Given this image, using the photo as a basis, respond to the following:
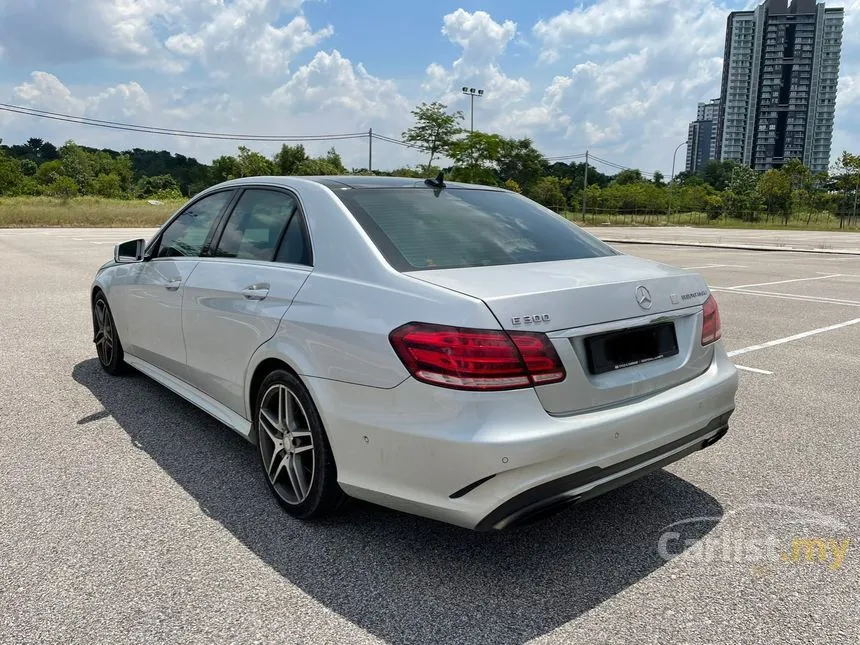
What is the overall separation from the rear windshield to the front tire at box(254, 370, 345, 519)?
0.75 m

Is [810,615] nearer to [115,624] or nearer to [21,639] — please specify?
[115,624]

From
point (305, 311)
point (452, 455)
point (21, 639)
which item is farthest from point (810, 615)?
point (21, 639)

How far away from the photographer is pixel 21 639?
2.24 metres

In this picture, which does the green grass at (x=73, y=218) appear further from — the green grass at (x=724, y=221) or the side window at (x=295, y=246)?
the side window at (x=295, y=246)

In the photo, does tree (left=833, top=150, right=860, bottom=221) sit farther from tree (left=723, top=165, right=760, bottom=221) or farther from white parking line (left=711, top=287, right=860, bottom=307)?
white parking line (left=711, top=287, right=860, bottom=307)

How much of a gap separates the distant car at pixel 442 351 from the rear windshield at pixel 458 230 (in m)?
0.01

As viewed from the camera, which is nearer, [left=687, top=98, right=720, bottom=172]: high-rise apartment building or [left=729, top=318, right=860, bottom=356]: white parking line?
[left=729, top=318, right=860, bottom=356]: white parking line

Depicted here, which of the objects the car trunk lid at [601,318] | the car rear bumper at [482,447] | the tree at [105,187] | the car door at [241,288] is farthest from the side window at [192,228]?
the tree at [105,187]

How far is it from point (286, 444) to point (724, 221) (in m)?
75.4

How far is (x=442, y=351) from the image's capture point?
2.35 m

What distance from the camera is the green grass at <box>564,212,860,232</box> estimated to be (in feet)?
199

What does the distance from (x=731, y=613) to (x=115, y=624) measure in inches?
85.1

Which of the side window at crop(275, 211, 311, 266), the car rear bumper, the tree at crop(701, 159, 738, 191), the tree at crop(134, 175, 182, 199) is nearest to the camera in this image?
the car rear bumper

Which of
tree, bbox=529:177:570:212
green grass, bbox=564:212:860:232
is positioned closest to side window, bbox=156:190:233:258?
green grass, bbox=564:212:860:232
